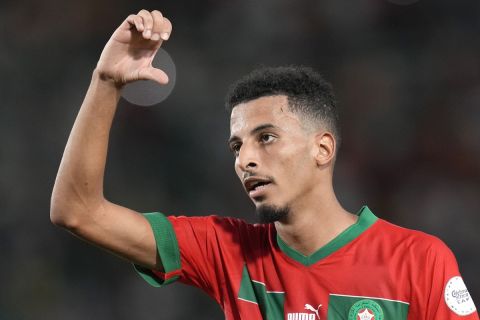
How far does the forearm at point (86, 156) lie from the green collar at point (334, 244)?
70 cm

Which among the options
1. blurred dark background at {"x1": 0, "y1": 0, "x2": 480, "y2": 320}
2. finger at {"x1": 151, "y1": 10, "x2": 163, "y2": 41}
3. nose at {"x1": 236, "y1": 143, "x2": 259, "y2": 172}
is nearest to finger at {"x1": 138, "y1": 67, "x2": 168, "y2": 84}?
finger at {"x1": 151, "y1": 10, "x2": 163, "y2": 41}

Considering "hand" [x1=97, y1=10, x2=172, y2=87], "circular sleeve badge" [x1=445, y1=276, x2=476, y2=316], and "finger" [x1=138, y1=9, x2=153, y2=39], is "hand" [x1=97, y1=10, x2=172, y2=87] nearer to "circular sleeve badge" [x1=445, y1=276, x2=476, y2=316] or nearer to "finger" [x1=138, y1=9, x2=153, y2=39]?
"finger" [x1=138, y1=9, x2=153, y2=39]

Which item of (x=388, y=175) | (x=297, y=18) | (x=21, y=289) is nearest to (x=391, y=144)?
(x=388, y=175)

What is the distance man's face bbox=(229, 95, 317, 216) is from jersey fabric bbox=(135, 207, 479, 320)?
0.76ft

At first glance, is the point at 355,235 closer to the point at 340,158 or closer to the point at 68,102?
the point at 340,158

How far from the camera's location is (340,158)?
540 centimetres

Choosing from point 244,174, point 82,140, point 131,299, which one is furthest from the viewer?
point 131,299

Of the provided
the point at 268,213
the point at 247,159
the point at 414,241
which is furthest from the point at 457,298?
the point at 247,159

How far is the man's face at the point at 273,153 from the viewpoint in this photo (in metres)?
2.35

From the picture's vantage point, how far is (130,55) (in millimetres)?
2162

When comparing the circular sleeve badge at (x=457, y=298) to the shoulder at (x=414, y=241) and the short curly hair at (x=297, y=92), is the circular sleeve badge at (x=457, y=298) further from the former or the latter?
the short curly hair at (x=297, y=92)

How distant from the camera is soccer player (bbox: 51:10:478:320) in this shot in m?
2.16

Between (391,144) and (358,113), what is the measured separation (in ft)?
1.20

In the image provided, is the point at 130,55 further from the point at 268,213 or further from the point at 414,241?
the point at 414,241
